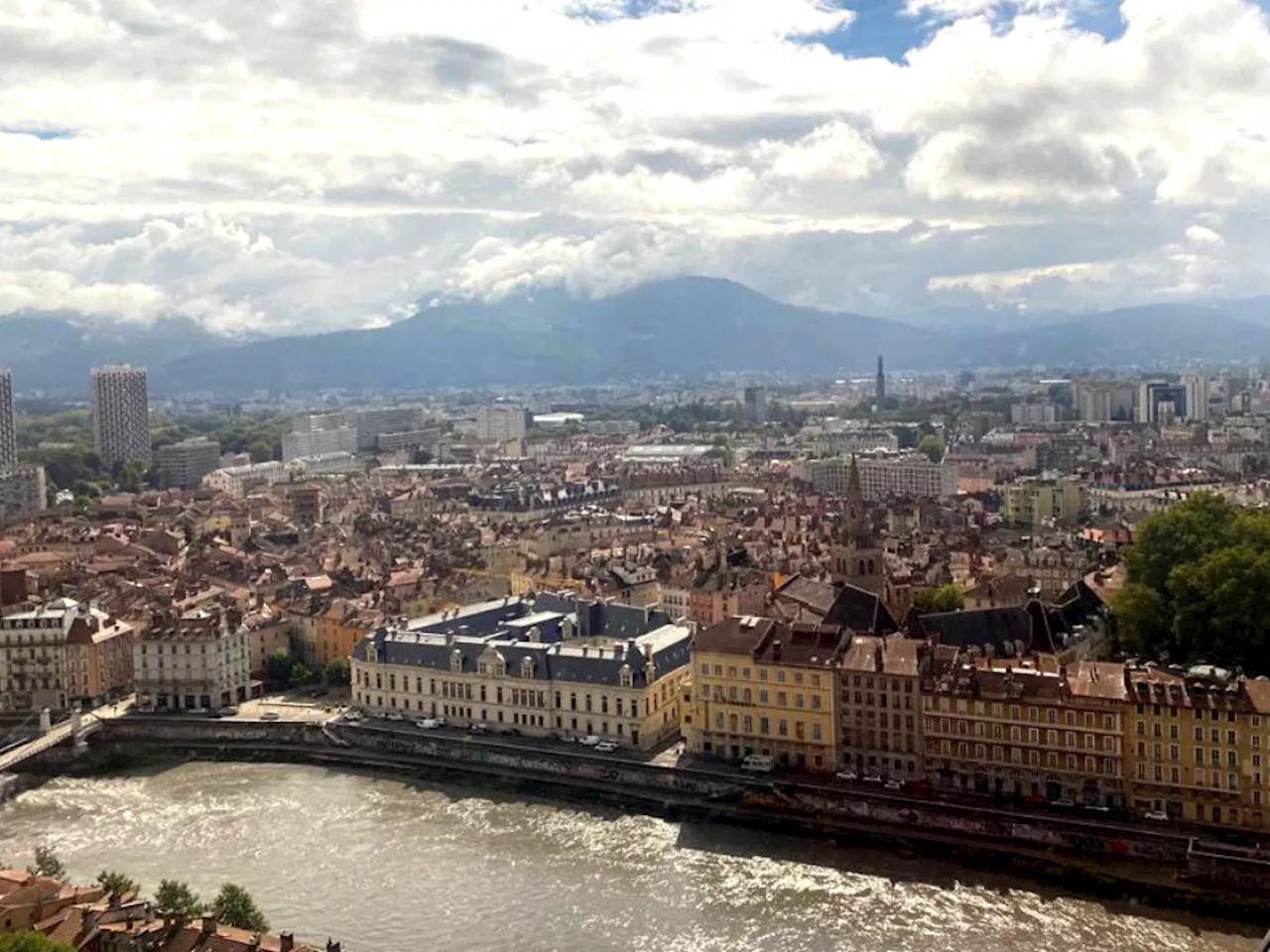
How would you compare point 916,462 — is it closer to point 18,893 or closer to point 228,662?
point 228,662

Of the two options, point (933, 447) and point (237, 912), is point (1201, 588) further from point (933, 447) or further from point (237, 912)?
point (933, 447)

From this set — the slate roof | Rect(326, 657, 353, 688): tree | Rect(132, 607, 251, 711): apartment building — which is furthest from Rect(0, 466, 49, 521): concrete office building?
the slate roof

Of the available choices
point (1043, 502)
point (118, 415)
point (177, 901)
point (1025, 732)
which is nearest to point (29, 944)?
point (177, 901)

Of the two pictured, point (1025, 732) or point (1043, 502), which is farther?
point (1043, 502)

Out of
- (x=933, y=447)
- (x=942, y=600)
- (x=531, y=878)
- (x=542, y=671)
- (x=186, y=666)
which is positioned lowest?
(x=531, y=878)

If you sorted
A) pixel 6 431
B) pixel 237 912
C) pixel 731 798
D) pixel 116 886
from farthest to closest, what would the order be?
pixel 6 431, pixel 731 798, pixel 116 886, pixel 237 912

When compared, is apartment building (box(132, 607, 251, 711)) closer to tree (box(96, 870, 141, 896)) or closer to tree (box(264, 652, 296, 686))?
tree (box(264, 652, 296, 686))

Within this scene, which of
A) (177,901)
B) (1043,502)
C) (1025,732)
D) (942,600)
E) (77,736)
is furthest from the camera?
(1043,502)
